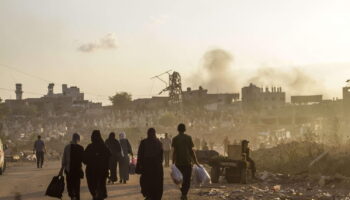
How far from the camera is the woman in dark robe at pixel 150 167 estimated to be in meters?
→ 12.5

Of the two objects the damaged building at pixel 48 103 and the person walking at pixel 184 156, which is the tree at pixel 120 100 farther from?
the person walking at pixel 184 156

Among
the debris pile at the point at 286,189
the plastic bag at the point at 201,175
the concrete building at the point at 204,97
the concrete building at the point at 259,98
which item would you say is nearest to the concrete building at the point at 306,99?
the concrete building at the point at 259,98

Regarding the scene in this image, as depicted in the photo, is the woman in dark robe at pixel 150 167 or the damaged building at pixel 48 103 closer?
the woman in dark robe at pixel 150 167

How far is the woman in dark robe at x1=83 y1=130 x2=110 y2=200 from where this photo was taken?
520 inches

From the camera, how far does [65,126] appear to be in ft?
348

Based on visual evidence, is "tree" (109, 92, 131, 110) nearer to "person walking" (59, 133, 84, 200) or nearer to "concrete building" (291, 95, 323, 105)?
"concrete building" (291, 95, 323, 105)

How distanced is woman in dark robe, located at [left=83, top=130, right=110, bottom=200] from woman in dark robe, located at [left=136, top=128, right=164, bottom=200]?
999 mm

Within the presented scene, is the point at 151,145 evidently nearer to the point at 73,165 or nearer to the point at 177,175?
the point at 73,165

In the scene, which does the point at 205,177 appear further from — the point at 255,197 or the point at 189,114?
the point at 189,114

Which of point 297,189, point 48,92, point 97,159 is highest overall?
point 48,92

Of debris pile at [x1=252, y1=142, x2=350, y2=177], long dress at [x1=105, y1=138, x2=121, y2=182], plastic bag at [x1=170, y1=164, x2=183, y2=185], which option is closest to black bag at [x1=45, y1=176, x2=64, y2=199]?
plastic bag at [x1=170, y1=164, x2=183, y2=185]

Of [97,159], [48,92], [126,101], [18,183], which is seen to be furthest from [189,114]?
[97,159]

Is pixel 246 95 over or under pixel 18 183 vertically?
over

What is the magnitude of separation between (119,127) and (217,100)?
47665 mm
